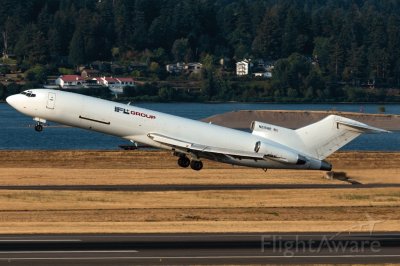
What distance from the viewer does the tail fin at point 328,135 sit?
2384 inches

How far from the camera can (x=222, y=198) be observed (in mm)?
62281

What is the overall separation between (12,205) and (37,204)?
135 cm

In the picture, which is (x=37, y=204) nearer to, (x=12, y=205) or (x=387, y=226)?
(x=12, y=205)

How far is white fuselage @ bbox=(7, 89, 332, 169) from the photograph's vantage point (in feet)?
199

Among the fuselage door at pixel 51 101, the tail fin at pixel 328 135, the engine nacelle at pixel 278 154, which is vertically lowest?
the engine nacelle at pixel 278 154

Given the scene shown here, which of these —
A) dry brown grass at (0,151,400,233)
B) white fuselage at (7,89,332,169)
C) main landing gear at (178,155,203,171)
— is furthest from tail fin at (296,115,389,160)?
main landing gear at (178,155,203,171)

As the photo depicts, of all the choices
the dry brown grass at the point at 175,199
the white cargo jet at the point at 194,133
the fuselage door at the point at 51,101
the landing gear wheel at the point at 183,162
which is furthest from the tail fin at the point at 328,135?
the fuselage door at the point at 51,101

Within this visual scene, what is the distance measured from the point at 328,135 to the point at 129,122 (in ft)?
37.5

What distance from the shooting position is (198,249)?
44281 mm

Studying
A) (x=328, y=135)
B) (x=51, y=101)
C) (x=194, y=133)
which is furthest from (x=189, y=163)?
(x=51, y=101)

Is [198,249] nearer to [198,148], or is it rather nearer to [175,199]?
[175,199]

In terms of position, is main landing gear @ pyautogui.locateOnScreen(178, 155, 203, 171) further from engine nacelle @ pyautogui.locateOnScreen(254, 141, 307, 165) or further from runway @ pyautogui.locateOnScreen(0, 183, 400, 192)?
engine nacelle @ pyautogui.locateOnScreen(254, 141, 307, 165)

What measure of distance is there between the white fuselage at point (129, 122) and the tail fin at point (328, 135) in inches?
27.6

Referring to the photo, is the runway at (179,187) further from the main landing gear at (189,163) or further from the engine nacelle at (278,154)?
the engine nacelle at (278,154)
